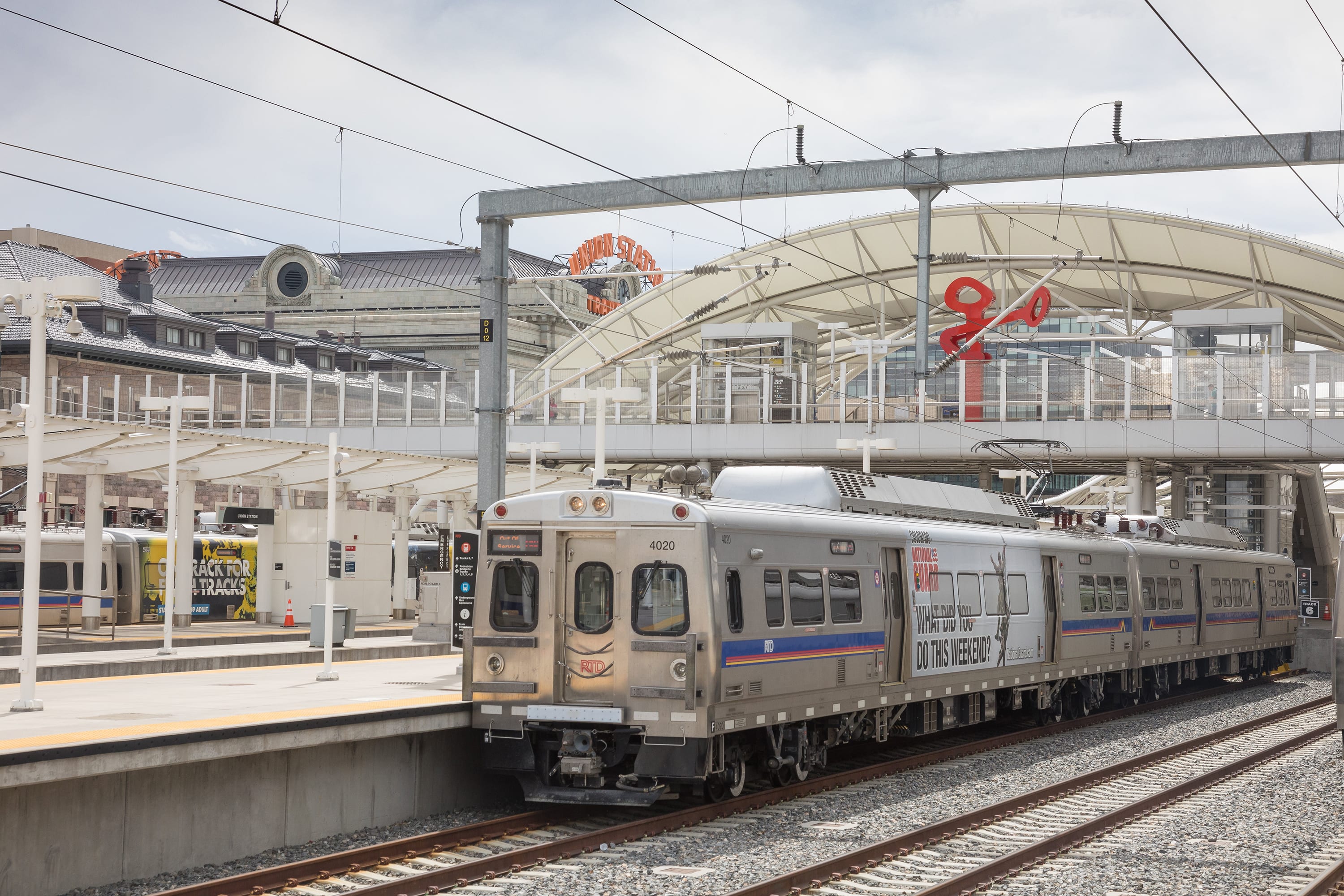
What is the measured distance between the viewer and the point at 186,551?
29281 mm

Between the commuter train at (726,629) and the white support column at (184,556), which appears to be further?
the white support column at (184,556)

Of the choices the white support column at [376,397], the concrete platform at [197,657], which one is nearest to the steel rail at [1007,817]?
the concrete platform at [197,657]

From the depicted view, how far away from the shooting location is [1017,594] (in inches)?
819

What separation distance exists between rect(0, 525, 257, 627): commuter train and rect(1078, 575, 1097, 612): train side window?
17.4m

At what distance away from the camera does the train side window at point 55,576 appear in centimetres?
3303

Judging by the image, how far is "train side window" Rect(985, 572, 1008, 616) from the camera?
19.8 metres

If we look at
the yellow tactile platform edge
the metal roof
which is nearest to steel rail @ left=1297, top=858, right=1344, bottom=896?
the yellow tactile platform edge

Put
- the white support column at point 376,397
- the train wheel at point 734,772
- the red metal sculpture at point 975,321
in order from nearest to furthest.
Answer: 1. the train wheel at point 734,772
2. the red metal sculpture at point 975,321
3. the white support column at point 376,397

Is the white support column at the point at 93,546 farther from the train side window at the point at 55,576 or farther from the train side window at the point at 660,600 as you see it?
the train side window at the point at 660,600

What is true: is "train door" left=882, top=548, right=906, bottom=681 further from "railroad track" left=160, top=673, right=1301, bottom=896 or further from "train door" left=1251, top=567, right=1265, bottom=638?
"train door" left=1251, top=567, right=1265, bottom=638

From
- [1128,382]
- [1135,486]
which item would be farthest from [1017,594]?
[1135,486]

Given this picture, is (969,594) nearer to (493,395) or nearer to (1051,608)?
(1051,608)

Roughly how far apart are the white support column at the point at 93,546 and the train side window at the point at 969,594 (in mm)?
17624

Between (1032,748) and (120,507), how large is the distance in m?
39.9
